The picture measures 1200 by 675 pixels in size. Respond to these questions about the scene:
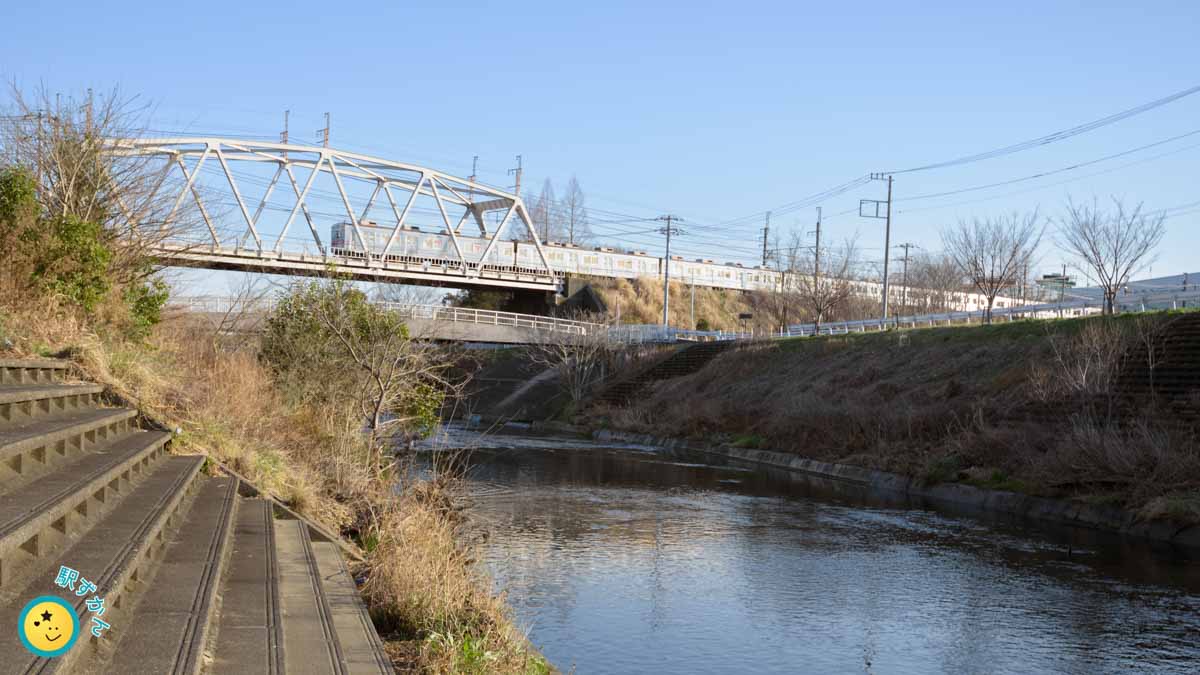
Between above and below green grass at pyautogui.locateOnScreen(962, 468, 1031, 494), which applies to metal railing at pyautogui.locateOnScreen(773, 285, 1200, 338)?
above

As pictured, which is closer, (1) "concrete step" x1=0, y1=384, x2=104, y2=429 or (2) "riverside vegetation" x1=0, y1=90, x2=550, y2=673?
(1) "concrete step" x1=0, y1=384, x2=104, y2=429

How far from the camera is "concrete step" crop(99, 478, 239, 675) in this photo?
5.18 m

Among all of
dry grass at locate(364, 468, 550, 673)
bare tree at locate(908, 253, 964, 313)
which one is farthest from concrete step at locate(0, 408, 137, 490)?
bare tree at locate(908, 253, 964, 313)

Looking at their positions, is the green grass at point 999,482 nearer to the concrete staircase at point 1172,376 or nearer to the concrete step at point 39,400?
the concrete staircase at point 1172,376

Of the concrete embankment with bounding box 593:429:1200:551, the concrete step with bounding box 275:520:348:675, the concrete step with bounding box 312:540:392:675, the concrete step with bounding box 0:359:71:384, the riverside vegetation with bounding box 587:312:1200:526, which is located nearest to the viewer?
the concrete step with bounding box 275:520:348:675

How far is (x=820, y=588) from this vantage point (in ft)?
48.6

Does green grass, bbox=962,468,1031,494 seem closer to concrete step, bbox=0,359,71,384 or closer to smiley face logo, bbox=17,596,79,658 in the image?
concrete step, bbox=0,359,71,384

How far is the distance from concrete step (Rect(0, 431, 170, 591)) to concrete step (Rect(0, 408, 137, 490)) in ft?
0.30

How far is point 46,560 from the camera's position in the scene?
5668 mm

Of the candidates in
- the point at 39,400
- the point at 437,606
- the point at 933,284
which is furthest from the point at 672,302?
the point at 39,400

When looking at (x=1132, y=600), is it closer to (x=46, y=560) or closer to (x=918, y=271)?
(x=46, y=560)

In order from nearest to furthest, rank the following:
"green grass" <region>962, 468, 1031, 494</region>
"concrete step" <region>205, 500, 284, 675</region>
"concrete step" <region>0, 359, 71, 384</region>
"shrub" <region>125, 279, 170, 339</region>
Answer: "concrete step" <region>205, 500, 284, 675</region> → "concrete step" <region>0, 359, 71, 384</region> → "shrub" <region>125, 279, 170, 339</region> → "green grass" <region>962, 468, 1031, 494</region>

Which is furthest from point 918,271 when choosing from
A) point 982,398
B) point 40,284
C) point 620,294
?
point 40,284

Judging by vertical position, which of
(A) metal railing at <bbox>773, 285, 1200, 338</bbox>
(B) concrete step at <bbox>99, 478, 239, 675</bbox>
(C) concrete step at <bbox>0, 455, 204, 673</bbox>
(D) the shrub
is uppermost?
(A) metal railing at <bbox>773, 285, 1200, 338</bbox>
